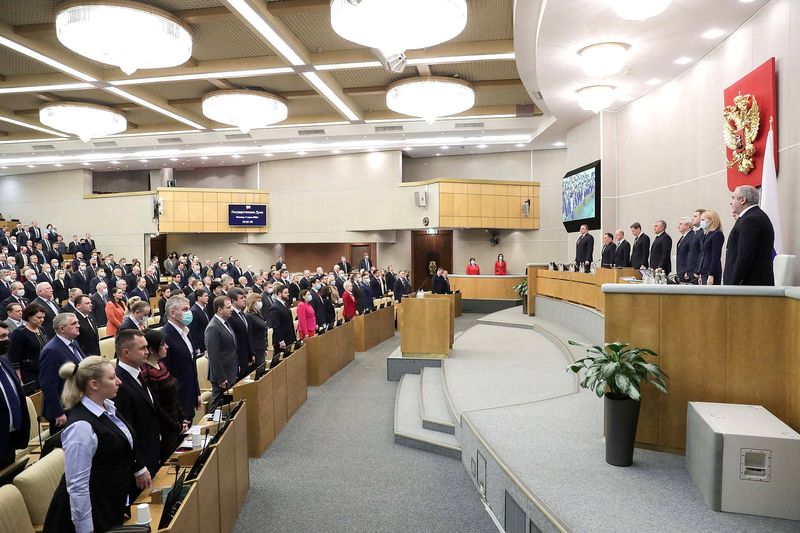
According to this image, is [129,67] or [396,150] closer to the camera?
[129,67]

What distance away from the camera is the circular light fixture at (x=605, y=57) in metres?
7.21

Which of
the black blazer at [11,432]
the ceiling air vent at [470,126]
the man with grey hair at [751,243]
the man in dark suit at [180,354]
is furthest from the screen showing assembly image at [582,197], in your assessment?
the black blazer at [11,432]

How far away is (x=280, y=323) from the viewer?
24.4ft

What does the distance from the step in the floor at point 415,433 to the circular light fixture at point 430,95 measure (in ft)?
19.3

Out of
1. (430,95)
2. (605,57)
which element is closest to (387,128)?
(430,95)

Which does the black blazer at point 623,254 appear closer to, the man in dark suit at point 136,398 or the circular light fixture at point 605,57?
the circular light fixture at point 605,57

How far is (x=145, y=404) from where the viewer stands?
310cm

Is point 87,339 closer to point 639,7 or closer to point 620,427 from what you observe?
point 620,427

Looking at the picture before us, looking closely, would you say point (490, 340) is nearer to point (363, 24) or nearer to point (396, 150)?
point (363, 24)

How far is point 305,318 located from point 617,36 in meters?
5.80

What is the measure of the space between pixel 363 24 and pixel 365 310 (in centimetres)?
629

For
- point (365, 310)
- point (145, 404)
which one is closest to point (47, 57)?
point (365, 310)

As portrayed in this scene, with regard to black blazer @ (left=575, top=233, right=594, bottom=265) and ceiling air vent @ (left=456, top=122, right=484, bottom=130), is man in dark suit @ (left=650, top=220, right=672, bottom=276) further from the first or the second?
ceiling air vent @ (left=456, top=122, right=484, bottom=130)

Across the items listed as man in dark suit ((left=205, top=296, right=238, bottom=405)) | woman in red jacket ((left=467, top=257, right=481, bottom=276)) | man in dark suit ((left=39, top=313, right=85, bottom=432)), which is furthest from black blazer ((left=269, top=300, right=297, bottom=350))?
woman in red jacket ((left=467, top=257, right=481, bottom=276))
